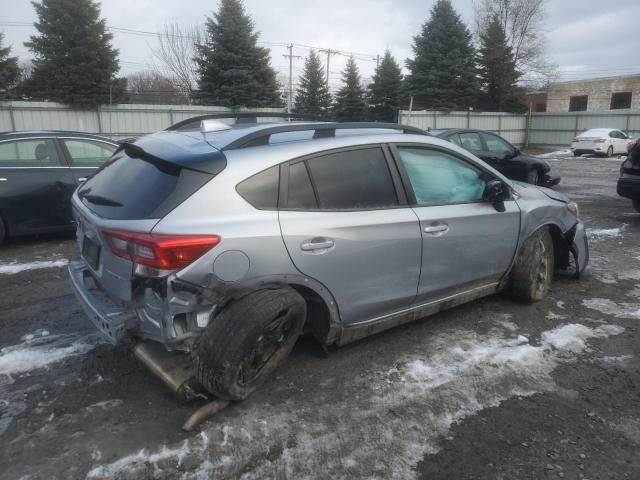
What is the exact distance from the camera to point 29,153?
6238mm

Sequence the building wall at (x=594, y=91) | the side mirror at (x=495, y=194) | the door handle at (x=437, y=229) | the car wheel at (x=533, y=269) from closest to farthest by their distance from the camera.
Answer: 1. the door handle at (x=437, y=229)
2. the side mirror at (x=495, y=194)
3. the car wheel at (x=533, y=269)
4. the building wall at (x=594, y=91)

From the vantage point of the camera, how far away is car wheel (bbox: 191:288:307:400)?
2613 millimetres

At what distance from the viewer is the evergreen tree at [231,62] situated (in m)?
26.3

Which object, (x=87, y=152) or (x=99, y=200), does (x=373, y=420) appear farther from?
(x=87, y=152)

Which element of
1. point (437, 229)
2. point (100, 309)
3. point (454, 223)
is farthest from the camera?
point (454, 223)

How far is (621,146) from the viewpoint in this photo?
78.3ft

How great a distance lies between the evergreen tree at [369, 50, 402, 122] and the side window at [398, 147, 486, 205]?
1161 inches

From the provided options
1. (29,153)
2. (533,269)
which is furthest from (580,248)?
(29,153)

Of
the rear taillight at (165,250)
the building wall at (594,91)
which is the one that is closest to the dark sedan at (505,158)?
the rear taillight at (165,250)

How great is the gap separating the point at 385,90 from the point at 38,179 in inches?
1155

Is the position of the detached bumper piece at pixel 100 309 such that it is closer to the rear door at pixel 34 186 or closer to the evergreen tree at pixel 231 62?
the rear door at pixel 34 186

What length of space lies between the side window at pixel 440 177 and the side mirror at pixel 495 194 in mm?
69

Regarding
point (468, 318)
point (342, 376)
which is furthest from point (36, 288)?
point (468, 318)

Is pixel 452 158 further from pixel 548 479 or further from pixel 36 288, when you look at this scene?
pixel 36 288
